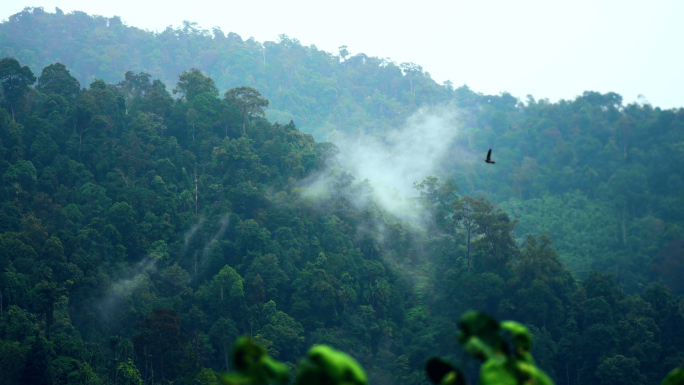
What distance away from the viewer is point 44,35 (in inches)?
2402

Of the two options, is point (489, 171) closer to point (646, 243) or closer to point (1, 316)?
point (646, 243)

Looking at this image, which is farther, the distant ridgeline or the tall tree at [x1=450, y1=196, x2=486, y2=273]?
the distant ridgeline

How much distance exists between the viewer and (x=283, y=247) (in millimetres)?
27625

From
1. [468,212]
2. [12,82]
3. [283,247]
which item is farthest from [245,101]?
[468,212]

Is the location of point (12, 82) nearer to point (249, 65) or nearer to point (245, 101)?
point (245, 101)

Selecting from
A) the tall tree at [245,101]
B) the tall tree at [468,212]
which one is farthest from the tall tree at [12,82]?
the tall tree at [468,212]

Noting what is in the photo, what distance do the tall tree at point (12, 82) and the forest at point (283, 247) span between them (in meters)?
0.09

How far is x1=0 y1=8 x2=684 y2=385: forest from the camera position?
910 inches

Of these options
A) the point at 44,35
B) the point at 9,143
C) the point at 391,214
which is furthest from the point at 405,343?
the point at 44,35

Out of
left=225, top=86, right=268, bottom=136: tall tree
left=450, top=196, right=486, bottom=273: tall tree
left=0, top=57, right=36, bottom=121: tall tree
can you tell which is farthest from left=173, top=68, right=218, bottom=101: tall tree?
left=450, top=196, right=486, bottom=273: tall tree

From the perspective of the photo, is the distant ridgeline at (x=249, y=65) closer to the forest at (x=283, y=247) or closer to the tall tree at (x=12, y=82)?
the forest at (x=283, y=247)

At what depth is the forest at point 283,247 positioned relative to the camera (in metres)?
23.1

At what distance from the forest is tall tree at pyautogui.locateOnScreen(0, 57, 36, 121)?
87 millimetres

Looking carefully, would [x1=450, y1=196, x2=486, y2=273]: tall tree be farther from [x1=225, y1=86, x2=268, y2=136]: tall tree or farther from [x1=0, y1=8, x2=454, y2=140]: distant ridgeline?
[x1=0, y1=8, x2=454, y2=140]: distant ridgeline
